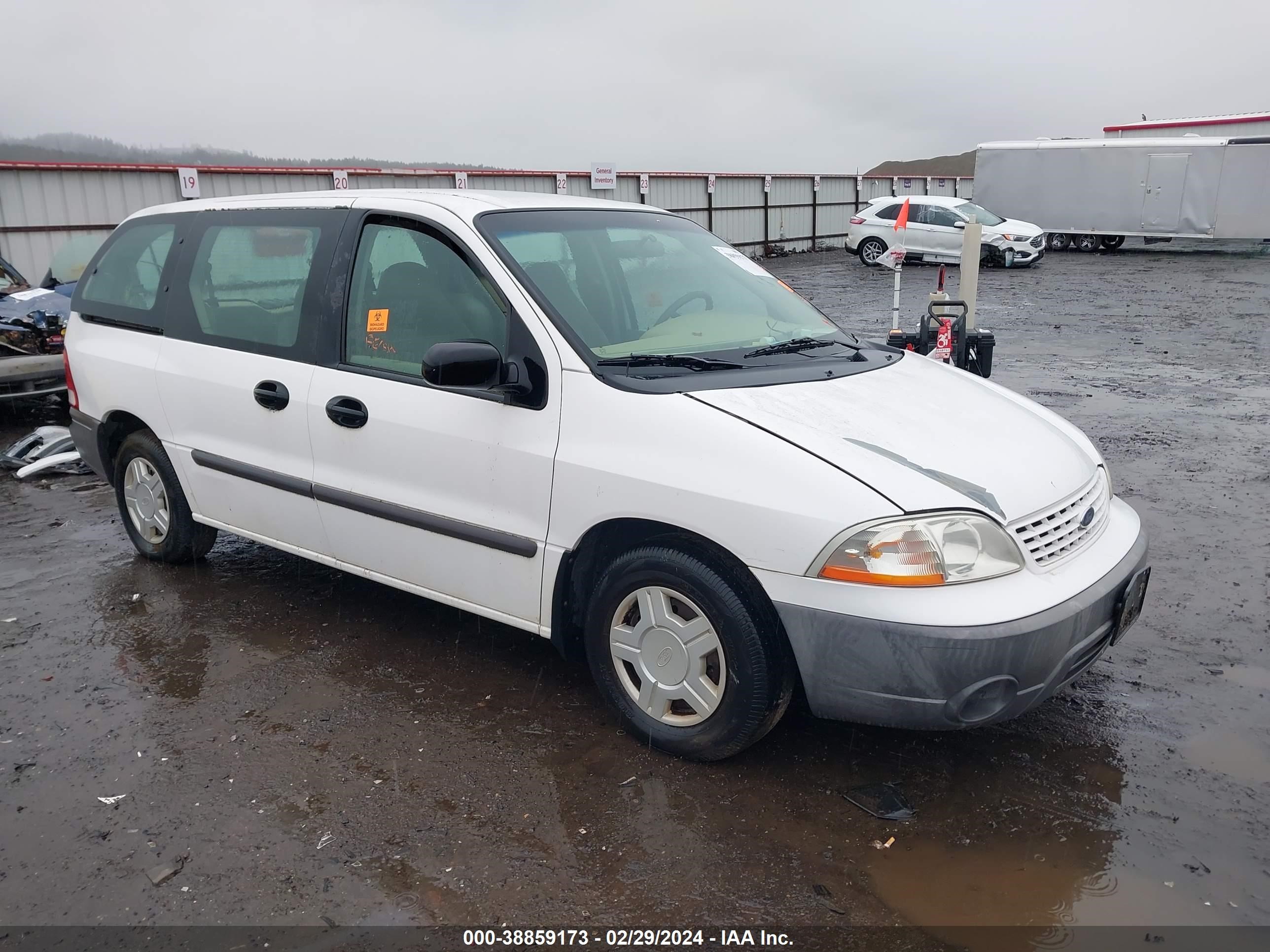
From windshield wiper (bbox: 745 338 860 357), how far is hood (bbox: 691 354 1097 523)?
268 mm

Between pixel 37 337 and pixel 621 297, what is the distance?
7.20 m

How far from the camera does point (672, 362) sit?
3455mm

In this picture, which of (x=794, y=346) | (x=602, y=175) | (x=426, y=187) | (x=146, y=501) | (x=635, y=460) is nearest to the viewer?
(x=635, y=460)

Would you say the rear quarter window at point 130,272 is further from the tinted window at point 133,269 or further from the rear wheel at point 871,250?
the rear wheel at point 871,250

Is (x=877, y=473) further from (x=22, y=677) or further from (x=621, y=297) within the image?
(x=22, y=677)

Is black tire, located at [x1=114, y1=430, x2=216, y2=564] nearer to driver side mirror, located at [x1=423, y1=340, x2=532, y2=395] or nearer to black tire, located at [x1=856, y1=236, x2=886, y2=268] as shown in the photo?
driver side mirror, located at [x1=423, y1=340, x2=532, y2=395]

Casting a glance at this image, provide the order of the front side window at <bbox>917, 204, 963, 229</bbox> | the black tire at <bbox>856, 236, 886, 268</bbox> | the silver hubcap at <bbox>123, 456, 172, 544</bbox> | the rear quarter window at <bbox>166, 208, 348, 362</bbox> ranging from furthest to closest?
1. the black tire at <bbox>856, 236, 886, 268</bbox>
2. the front side window at <bbox>917, 204, 963, 229</bbox>
3. the silver hubcap at <bbox>123, 456, 172, 544</bbox>
4. the rear quarter window at <bbox>166, 208, 348, 362</bbox>

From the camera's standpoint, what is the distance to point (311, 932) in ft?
8.47

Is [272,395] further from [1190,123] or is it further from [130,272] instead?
[1190,123]

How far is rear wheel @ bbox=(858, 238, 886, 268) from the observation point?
83.1ft

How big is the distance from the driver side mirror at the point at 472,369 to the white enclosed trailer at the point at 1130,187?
2833 cm

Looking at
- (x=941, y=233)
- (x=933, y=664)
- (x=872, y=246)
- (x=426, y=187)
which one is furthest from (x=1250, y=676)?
(x=872, y=246)

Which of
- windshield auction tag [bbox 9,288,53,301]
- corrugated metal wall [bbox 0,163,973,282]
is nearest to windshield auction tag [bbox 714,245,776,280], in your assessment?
corrugated metal wall [bbox 0,163,973,282]

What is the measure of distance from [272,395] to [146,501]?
1484mm
